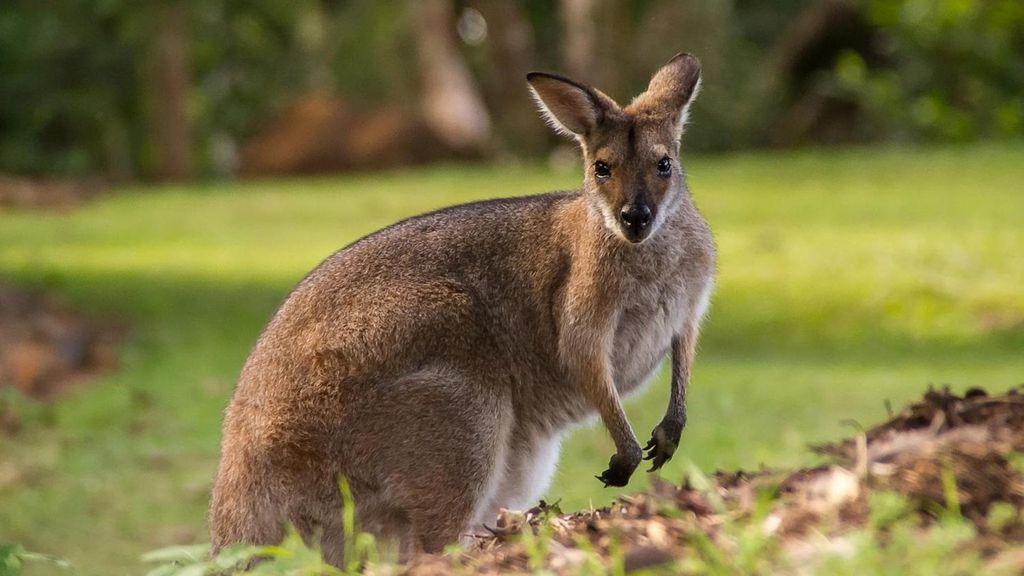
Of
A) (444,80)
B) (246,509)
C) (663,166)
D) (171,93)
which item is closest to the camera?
(246,509)

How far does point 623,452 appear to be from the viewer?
13.5 ft

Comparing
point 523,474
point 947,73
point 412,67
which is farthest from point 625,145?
point 412,67

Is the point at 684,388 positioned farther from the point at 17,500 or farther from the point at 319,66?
the point at 319,66

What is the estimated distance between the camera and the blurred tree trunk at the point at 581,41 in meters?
21.9

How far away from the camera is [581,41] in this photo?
22.0m

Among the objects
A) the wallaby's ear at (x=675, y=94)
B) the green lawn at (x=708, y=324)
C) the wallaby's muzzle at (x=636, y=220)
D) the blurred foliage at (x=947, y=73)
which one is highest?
the wallaby's ear at (x=675, y=94)

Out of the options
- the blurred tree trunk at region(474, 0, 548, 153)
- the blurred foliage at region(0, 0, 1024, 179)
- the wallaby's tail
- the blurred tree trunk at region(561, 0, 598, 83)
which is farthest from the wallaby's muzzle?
the blurred tree trunk at region(474, 0, 548, 153)

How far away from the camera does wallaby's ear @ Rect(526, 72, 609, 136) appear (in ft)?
13.6

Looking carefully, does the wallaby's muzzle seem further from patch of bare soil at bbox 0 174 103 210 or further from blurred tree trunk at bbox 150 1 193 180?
blurred tree trunk at bbox 150 1 193 180

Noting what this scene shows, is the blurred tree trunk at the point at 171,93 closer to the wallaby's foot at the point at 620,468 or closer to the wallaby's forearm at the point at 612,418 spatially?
the wallaby's forearm at the point at 612,418

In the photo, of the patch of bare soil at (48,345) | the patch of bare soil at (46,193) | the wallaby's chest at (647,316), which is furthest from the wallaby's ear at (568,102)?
the patch of bare soil at (46,193)

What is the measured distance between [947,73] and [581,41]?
5.52 metres

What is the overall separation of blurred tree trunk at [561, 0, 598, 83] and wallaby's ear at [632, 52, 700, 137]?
17.5m

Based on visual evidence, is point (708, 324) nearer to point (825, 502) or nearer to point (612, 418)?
point (612, 418)
